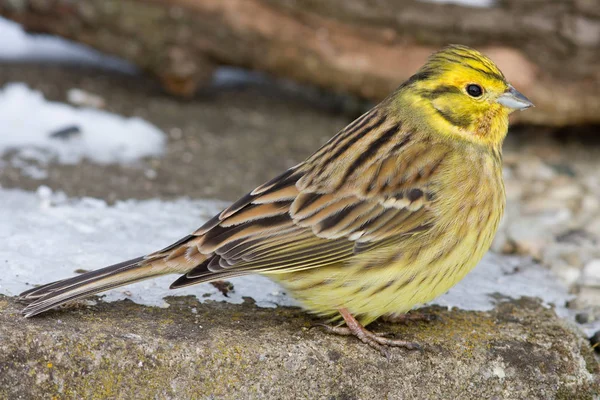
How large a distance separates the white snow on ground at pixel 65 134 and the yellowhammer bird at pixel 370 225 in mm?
2121

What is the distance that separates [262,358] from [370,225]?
0.74 m

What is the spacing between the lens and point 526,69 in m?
6.23

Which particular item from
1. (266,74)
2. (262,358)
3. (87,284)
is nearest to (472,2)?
(266,74)

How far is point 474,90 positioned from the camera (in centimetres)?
403

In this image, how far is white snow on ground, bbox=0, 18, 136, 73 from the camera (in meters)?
7.36

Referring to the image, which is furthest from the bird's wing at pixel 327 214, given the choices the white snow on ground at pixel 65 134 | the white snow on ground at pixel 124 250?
the white snow on ground at pixel 65 134

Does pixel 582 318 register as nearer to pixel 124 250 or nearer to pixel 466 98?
pixel 466 98

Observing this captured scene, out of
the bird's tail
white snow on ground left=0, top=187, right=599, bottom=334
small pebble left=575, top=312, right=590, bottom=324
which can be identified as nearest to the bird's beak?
white snow on ground left=0, top=187, right=599, bottom=334

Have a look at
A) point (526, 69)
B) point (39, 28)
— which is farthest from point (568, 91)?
point (39, 28)

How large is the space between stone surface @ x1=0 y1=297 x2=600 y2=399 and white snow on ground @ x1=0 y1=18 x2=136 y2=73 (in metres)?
4.00

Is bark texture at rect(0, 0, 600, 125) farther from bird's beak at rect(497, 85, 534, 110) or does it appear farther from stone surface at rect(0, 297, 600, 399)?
stone surface at rect(0, 297, 600, 399)

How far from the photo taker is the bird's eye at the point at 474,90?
4.02 metres

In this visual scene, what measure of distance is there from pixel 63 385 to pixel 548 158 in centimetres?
431

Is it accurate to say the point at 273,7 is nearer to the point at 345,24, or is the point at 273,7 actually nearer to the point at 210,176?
the point at 345,24
